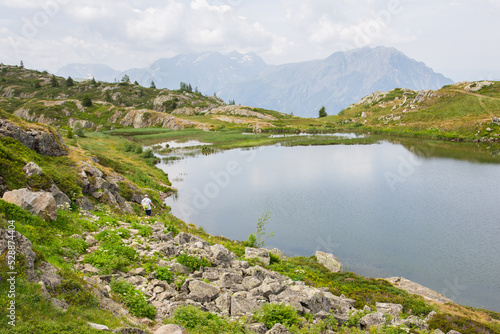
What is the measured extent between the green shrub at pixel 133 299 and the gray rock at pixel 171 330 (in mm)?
1520

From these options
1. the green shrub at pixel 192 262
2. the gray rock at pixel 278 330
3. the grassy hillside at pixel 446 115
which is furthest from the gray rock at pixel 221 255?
the grassy hillside at pixel 446 115

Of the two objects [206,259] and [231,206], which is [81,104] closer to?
[231,206]

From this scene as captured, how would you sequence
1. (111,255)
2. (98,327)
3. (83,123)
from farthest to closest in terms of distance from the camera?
(83,123) < (111,255) < (98,327)

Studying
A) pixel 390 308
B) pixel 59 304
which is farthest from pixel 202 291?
pixel 390 308

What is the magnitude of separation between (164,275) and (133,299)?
9.61 ft

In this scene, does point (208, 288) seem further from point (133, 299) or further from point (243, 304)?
point (133, 299)

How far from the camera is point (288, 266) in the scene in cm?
2347

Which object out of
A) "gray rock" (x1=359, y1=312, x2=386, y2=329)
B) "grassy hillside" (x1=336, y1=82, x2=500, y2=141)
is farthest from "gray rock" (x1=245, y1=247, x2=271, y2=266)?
"grassy hillside" (x1=336, y1=82, x2=500, y2=141)

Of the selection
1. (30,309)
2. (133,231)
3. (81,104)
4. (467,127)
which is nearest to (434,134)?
(467,127)

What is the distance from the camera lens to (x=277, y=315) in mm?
13570

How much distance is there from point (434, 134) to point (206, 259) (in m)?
137

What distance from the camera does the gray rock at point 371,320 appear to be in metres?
15.3

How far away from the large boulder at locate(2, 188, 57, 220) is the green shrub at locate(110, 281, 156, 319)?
7.27 m

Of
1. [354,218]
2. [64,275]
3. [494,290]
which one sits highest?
[64,275]
